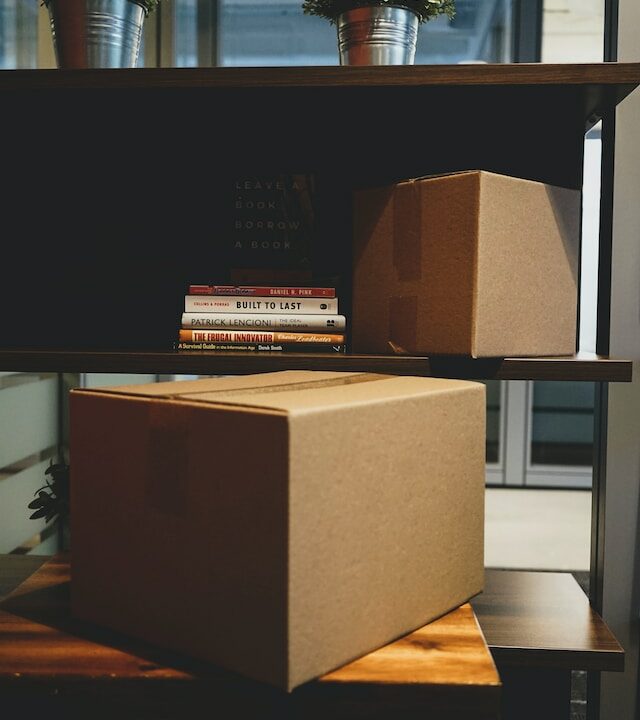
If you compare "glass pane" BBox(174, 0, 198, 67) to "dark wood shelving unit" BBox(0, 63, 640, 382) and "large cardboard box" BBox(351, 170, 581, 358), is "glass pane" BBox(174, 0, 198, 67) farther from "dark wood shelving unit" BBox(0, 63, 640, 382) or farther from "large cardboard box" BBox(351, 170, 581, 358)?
"large cardboard box" BBox(351, 170, 581, 358)

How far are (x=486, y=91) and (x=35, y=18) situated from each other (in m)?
1.82

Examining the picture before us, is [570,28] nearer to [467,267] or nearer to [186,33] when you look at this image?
[186,33]

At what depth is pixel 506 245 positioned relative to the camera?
1112 millimetres

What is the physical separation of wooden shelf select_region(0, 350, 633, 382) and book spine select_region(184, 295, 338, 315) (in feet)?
0.34

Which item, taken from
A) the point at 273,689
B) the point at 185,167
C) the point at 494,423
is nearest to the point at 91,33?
the point at 185,167

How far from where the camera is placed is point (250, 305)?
4.13 feet

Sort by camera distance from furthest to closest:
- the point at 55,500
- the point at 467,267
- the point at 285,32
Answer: the point at 285,32, the point at 55,500, the point at 467,267

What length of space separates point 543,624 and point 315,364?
564 millimetres

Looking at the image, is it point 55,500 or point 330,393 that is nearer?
point 330,393

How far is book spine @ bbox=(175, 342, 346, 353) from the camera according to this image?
123 cm

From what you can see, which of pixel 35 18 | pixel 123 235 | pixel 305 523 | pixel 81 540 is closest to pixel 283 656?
pixel 305 523

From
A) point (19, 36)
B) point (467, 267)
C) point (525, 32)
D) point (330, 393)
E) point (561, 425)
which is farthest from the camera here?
point (561, 425)

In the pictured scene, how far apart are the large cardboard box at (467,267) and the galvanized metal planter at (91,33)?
46 cm

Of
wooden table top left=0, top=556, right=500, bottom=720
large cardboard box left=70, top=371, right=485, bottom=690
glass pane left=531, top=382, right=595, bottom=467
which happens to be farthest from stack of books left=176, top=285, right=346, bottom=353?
glass pane left=531, top=382, right=595, bottom=467
